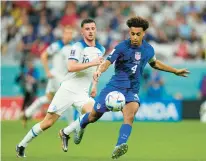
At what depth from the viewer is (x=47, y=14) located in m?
24.1

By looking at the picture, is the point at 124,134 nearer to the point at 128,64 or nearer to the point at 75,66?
the point at 128,64

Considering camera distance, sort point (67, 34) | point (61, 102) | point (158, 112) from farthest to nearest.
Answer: point (158, 112) → point (67, 34) → point (61, 102)

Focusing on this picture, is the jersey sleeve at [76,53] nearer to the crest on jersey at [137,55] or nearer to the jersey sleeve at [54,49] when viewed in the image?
the crest on jersey at [137,55]

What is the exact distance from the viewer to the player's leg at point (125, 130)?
29.4 feet

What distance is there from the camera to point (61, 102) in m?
10.9

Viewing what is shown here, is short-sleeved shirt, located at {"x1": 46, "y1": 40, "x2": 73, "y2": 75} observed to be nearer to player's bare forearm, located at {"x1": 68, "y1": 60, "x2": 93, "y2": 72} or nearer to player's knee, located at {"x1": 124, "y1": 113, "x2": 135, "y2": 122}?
player's bare forearm, located at {"x1": 68, "y1": 60, "x2": 93, "y2": 72}

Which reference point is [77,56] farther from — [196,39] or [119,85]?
[196,39]

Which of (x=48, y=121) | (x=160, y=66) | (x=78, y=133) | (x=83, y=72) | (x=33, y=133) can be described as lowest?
(x=78, y=133)

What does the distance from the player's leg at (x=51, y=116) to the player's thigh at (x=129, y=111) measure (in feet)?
5.07

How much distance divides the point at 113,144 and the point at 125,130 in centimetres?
385

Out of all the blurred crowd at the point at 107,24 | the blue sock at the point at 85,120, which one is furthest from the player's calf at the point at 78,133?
the blurred crowd at the point at 107,24

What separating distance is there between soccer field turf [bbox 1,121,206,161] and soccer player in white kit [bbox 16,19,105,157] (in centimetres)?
49

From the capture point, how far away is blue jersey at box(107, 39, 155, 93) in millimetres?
9789

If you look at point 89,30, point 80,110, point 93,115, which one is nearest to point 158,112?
point 80,110
